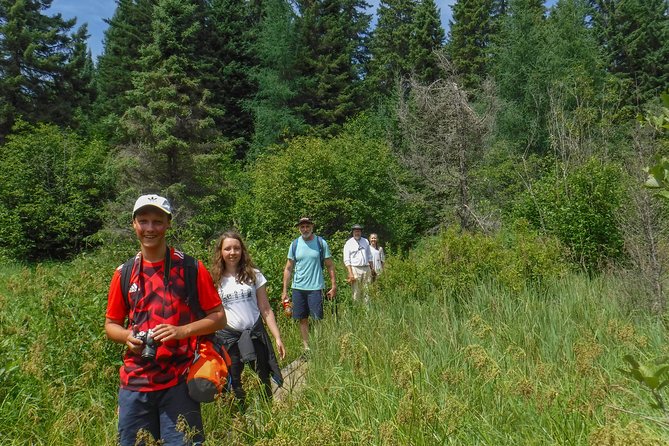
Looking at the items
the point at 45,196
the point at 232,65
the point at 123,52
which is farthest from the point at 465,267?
the point at 123,52

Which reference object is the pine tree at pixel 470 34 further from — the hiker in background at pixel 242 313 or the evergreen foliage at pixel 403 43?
the hiker in background at pixel 242 313

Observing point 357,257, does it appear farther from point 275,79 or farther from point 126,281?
point 275,79

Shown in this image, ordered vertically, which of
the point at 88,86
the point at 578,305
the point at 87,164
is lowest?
the point at 578,305

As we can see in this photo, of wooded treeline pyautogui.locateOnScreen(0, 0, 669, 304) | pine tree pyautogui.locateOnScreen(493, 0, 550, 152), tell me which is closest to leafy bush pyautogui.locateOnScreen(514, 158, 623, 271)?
wooded treeline pyautogui.locateOnScreen(0, 0, 669, 304)

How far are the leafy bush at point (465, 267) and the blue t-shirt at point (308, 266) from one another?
1.06m

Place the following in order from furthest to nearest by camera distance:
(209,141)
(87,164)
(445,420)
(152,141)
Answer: (87,164) → (209,141) → (152,141) → (445,420)

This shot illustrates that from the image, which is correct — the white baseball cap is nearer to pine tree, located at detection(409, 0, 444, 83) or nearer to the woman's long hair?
the woman's long hair

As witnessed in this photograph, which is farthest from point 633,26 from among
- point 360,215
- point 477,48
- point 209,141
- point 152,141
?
point 152,141

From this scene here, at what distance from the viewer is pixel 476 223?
1487cm

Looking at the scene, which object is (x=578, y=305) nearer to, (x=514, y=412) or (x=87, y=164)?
(x=514, y=412)

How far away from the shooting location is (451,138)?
1509cm

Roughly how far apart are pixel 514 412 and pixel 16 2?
29.3 meters

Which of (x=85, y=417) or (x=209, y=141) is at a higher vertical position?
(x=209, y=141)

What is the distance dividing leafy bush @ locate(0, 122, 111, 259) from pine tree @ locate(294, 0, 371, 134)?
1116 centimetres
